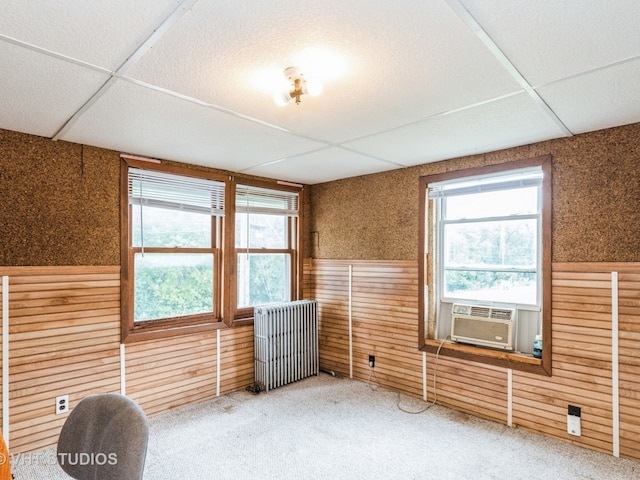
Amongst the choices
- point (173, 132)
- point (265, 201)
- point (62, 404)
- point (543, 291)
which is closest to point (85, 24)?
point (173, 132)

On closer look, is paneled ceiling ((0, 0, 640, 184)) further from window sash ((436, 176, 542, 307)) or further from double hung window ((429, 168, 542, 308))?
double hung window ((429, 168, 542, 308))

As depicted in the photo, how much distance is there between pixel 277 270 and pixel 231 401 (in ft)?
4.98

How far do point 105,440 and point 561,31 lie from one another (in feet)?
8.04

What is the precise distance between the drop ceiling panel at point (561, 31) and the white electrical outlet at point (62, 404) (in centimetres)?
353

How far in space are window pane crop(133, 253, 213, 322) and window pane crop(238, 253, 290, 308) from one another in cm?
37

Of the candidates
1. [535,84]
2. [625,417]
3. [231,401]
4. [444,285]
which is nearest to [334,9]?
[535,84]

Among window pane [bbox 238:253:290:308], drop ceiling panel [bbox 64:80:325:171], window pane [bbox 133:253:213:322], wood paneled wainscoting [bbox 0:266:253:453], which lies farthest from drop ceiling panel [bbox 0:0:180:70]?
window pane [bbox 238:253:290:308]

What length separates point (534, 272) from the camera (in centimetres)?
308

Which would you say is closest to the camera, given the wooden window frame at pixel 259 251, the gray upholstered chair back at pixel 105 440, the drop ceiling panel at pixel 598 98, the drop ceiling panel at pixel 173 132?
the gray upholstered chair back at pixel 105 440

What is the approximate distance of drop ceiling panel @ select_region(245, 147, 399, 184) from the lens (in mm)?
3350

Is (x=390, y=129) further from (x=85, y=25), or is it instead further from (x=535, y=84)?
(x=85, y=25)

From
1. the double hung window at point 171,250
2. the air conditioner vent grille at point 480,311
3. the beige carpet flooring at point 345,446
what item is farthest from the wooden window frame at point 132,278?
the air conditioner vent grille at point 480,311

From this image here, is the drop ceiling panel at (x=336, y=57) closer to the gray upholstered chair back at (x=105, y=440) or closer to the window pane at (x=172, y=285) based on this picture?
the gray upholstered chair back at (x=105, y=440)

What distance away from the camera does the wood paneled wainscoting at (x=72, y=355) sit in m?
2.61
